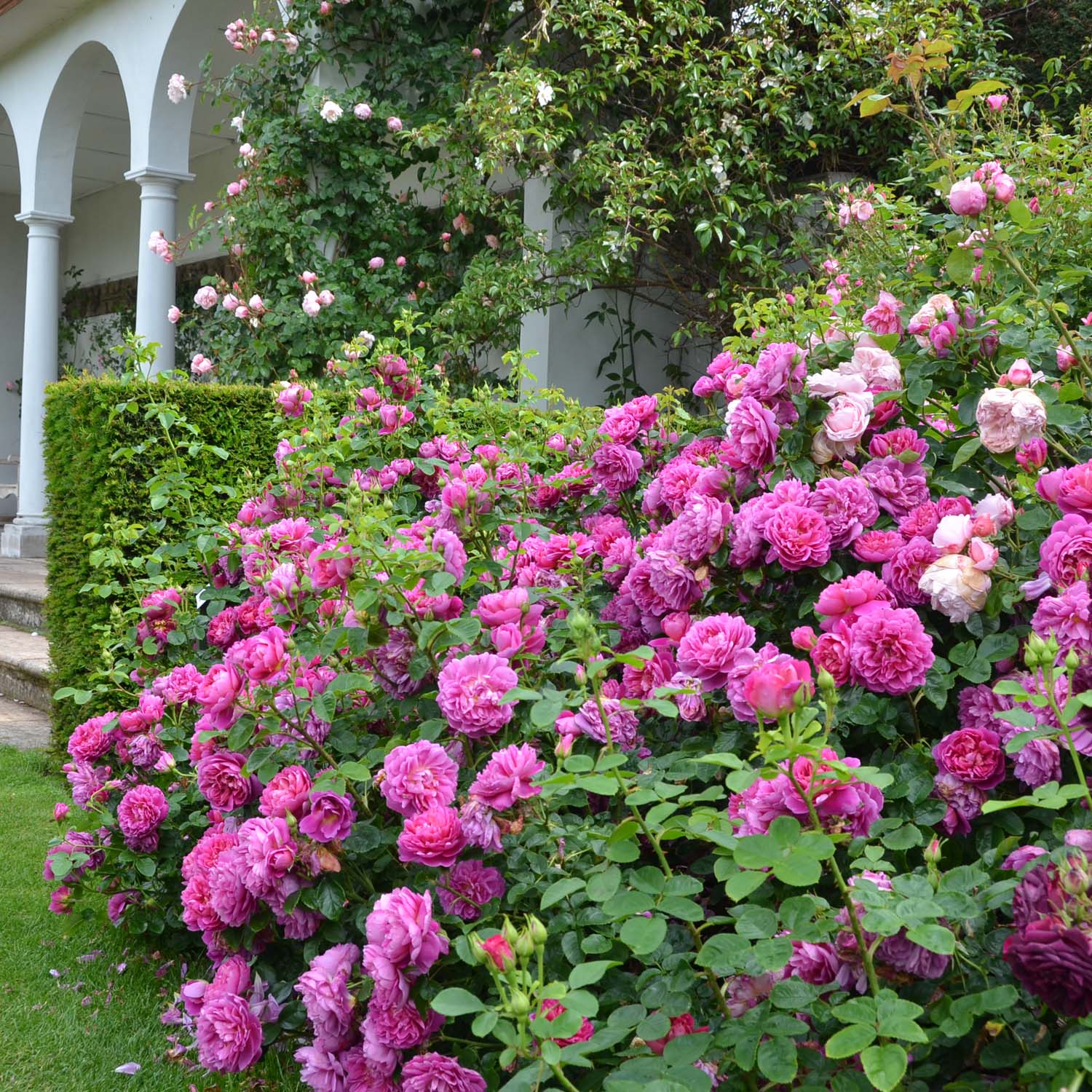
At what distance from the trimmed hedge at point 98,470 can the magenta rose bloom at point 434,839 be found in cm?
251

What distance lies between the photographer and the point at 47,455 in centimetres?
421

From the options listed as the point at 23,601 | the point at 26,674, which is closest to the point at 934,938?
the point at 26,674

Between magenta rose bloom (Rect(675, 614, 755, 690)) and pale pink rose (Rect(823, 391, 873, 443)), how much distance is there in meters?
0.38

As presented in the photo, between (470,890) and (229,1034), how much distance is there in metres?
0.53

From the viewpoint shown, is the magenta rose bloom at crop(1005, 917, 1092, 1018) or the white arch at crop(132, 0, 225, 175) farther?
the white arch at crop(132, 0, 225, 175)

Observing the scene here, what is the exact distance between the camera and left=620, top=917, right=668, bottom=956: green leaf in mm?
1136

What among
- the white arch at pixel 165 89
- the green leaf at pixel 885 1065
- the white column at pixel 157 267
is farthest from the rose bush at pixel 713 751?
the white arch at pixel 165 89

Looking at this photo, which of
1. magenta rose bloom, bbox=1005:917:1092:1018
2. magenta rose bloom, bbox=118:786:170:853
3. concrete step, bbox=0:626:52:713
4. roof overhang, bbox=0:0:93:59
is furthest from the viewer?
roof overhang, bbox=0:0:93:59

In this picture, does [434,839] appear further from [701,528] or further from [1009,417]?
[1009,417]

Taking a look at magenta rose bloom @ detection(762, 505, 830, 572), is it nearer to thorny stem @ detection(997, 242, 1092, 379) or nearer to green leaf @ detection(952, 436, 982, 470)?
green leaf @ detection(952, 436, 982, 470)

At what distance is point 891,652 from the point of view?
4.55 ft

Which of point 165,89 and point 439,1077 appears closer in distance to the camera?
point 439,1077

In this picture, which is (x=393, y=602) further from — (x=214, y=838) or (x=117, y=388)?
(x=117, y=388)

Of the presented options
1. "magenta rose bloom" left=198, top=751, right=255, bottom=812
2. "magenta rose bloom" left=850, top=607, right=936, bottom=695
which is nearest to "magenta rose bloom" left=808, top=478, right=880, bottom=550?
"magenta rose bloom" left=850, top=607, right=936, bottom=695
